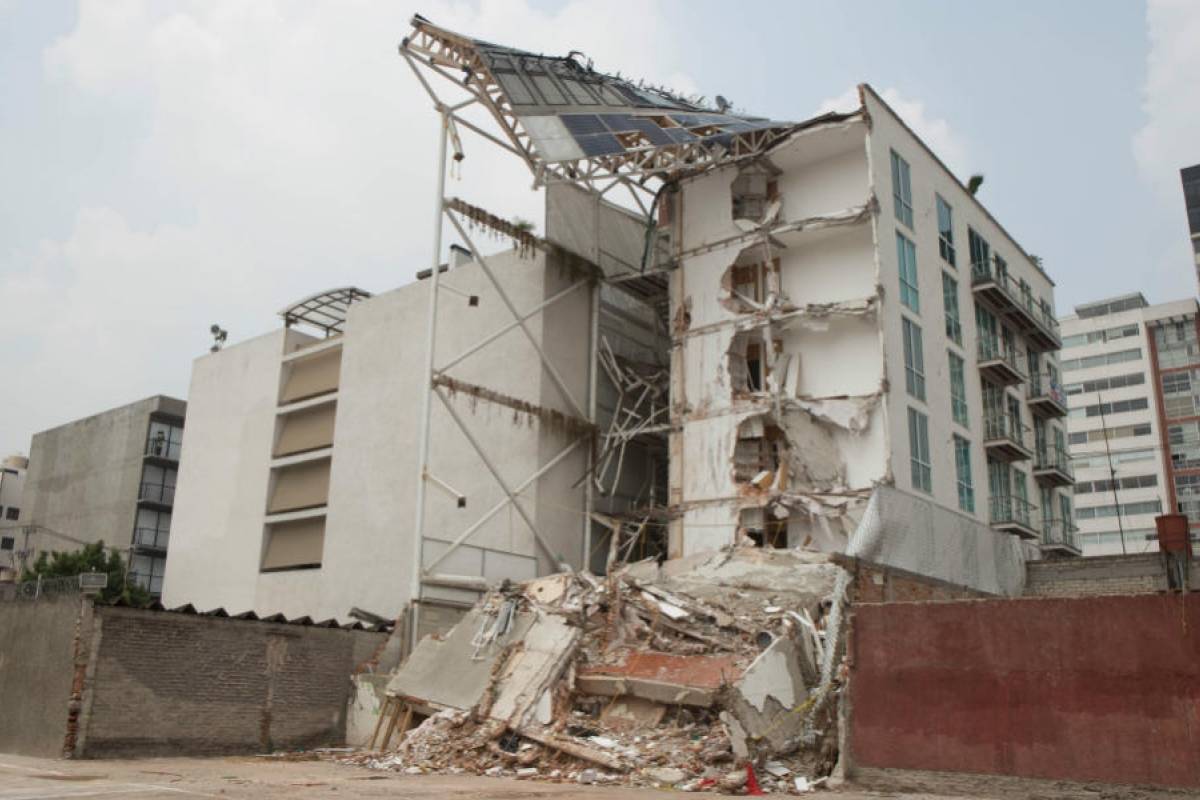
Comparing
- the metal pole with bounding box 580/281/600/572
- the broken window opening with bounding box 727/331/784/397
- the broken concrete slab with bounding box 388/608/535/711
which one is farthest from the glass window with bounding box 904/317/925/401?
the broken concrete slab with bounding box 388/608/535/711

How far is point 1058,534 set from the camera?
34.7 meters

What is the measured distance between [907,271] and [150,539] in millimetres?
38809

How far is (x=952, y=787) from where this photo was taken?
39.4 ft

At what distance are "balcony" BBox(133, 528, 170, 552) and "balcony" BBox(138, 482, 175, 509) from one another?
135cm

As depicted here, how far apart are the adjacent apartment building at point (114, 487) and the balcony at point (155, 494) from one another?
0.05 metres

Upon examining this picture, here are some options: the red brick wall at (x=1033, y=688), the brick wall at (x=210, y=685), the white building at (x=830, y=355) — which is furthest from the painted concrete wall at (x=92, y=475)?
the red brick wall at (x=1033, y=688)

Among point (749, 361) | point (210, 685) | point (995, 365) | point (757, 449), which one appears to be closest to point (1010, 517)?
point (995, 365)

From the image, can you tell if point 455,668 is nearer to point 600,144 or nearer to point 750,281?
point 600,144

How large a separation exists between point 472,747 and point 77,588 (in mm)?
8199

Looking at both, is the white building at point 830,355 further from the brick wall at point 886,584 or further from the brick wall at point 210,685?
the brick wall at point 210,685

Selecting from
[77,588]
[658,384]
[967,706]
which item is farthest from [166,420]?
[967,706]

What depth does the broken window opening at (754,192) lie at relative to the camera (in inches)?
1075

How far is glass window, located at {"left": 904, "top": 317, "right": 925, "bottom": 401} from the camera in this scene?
2579cm

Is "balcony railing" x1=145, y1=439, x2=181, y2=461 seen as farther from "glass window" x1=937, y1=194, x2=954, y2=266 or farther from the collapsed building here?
"glass window" x1=937, y1=194, x2=954, y2=266
